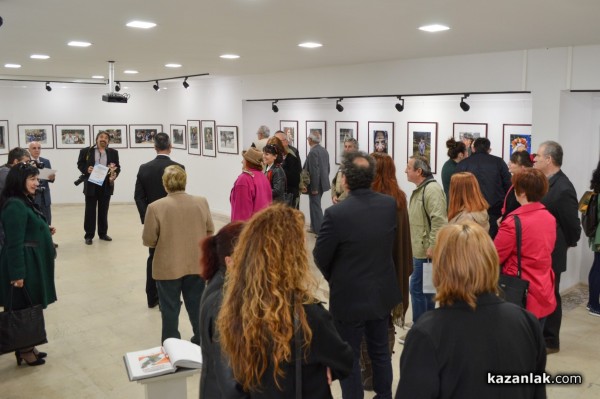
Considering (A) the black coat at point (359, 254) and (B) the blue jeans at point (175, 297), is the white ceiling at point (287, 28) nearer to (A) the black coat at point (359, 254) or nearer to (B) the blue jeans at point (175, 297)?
(A) the black coat at point (359, 254)

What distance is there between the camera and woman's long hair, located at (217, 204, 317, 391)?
6.51ft

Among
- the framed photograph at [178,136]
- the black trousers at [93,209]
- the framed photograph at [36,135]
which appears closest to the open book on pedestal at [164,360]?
the black trousers at [93,209]

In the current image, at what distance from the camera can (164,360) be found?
335 cm

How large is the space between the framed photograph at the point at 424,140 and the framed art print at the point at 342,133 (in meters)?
1.27

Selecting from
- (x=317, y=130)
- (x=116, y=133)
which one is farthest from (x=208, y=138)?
(x=317, y=130)

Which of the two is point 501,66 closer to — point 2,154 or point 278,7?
point 278,7

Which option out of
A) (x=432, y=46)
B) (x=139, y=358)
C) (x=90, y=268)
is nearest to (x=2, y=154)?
(x=90, y=268)

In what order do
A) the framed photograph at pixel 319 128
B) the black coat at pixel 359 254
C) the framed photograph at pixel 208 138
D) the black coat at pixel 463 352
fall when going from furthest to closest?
1. the framed photograph at pixel 208 138
2. the framed photograph at pixel 319 128
3. the black coat at pixel 359 254
4. the black coat at pixel 463 352

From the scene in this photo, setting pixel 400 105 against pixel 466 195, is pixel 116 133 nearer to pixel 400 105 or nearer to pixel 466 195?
pixel 400 105

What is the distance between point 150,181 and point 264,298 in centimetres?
445

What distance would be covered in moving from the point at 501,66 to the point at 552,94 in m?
0.80

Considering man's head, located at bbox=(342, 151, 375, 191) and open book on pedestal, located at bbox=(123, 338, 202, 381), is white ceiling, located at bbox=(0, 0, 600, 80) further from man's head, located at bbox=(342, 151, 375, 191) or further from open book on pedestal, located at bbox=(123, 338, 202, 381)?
open book on pedestal, located at bbox=(123, 338, 202, 381)

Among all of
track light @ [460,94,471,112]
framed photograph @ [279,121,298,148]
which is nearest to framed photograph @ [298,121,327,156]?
framed photograph @ [279,121,298,148]

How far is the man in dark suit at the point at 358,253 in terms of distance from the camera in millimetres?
3473
